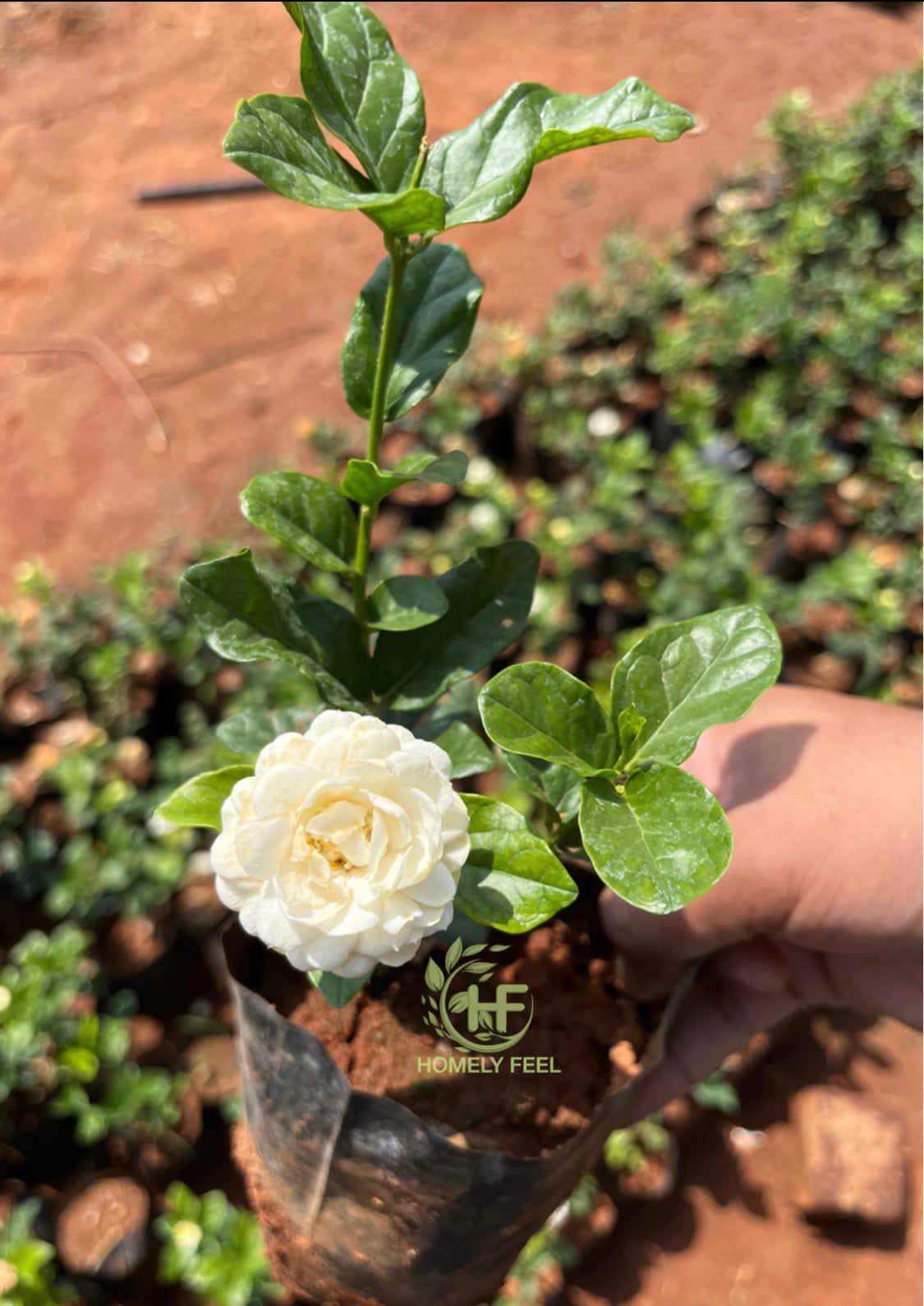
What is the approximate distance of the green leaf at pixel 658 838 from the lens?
585 millimetres

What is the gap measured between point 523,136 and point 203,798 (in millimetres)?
530

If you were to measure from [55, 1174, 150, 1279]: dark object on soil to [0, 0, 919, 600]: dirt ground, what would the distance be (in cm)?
177

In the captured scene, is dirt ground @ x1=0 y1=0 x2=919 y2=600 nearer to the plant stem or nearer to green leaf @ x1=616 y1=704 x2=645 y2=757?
the plant stem

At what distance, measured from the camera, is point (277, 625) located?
751mm

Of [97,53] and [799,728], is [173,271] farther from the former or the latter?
[799,728]

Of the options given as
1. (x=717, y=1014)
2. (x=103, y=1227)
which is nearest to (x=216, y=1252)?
→ (x=103, y=1227)

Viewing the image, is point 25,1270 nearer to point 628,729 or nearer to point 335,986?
point 335,986

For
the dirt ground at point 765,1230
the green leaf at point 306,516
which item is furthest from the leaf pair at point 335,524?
the dirt ground at point 765,1230

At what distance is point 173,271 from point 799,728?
149 inches

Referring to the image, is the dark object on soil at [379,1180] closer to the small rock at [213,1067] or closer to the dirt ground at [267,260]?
the small rock at [213,1067]

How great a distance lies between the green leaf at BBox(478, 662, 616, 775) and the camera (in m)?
0.65

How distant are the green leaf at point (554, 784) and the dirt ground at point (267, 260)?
5.67ft

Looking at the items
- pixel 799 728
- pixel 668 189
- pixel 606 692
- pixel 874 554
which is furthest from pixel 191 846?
pixel 668 189

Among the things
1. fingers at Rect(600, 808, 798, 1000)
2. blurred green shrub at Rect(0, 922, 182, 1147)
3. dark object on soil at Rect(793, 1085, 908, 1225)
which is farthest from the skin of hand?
dark object on soil at Rect(793, 1085, 908, 1225)
